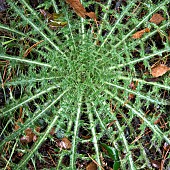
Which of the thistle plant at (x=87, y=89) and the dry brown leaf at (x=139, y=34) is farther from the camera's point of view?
the dry brown leaf at (x=139, y=34)

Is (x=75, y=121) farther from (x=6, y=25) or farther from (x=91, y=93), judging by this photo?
(x=6, y=25)

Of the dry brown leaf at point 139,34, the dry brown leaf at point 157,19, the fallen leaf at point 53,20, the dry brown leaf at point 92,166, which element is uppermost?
the dry brown leaf at point 157,19

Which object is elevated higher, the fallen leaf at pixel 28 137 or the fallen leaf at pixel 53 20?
the fallen leaf at pixel 53 20

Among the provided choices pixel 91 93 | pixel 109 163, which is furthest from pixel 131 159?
pixel 91 93

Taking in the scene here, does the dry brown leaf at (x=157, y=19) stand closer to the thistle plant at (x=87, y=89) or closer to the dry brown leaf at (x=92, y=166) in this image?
the thistle plant at (x=87, y=89)


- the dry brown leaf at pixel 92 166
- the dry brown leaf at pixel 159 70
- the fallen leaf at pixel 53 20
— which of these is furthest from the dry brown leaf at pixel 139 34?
the dry brown leaf at pixel 92 166

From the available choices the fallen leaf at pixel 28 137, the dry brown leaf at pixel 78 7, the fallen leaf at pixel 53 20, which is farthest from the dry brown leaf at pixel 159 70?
the fallen leaf at pixel 28 137

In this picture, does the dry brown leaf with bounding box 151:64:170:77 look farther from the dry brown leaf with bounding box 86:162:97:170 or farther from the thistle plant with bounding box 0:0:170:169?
the dry brown leaf with bounding box 86:162:97:170

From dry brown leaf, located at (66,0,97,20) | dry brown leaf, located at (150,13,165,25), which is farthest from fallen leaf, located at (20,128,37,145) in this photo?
dry brown leaf, located at (150,13,165,25)

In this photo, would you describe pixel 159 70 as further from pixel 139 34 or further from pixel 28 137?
pixel 28 137
